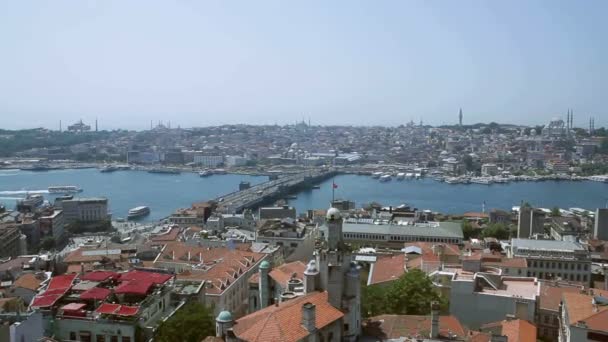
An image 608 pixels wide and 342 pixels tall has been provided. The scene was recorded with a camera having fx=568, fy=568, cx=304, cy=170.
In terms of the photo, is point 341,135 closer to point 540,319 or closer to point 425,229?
point 425,229

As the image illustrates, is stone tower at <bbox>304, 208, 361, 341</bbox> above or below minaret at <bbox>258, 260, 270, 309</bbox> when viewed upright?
above

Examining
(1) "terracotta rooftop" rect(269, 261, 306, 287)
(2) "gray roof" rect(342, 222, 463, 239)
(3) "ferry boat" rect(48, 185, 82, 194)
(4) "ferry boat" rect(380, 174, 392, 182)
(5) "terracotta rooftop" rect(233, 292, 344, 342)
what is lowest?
(3) "ferry boat" rect(48, 185, 82, 194)

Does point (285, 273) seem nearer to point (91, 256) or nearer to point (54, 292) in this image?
point (54, 292)

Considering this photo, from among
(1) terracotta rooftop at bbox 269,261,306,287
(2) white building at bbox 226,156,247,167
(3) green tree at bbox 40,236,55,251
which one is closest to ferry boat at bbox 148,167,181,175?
(2) white building at bbox 226,156,247,167

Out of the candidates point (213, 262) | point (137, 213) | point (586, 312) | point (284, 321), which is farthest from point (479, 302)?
point (137, 213)

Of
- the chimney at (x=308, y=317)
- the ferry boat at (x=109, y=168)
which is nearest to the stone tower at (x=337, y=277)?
the chimney at (x=308, y=317)

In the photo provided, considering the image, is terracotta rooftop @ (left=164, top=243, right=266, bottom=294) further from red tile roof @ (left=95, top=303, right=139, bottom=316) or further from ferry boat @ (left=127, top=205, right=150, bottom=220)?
ferry boat @ (left=127, top=205, right=150, bottom=220)

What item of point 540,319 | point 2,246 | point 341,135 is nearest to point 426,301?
point 540,319
